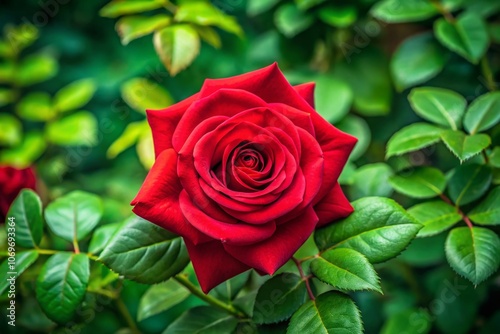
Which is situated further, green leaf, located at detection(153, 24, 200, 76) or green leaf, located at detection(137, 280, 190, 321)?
green leaf, located at detection(153, 24, 200, 76)

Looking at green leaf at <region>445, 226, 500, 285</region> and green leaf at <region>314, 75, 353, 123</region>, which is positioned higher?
green leaf at <region>445, 226, 500, 285</region>

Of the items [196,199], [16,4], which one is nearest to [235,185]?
[196,199]

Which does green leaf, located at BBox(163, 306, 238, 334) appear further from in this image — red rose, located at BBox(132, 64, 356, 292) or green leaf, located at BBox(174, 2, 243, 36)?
green leaf, located at BBox(174, 2, 243, 36)

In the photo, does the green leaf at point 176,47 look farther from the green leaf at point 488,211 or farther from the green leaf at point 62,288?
the green leaf at point 488,211

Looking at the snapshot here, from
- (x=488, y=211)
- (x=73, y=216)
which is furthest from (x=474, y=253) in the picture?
(x=73, y=216)

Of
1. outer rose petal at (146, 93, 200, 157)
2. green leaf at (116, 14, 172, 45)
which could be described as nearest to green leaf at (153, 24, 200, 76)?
green leaf at (116, 14, 172, 45)

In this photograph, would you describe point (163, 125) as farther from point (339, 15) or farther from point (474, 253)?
point (339, 15)

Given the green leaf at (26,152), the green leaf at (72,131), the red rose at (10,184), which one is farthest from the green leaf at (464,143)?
the green leaf at (26,152)
